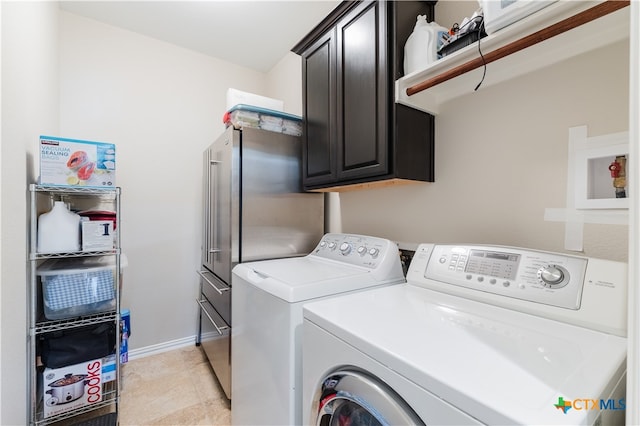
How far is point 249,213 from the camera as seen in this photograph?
1.81 metres

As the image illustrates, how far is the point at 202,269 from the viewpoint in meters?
2.57

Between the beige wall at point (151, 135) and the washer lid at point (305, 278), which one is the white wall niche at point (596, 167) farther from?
the beige wall at point (151, 135)

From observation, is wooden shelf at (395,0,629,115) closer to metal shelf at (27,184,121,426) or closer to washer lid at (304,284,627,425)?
washer lid at (304,284,627,425)

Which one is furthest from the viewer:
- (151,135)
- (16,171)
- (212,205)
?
(151,135)

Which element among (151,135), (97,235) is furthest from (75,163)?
(151,135)

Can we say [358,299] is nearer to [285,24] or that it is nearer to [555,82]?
[555,82]

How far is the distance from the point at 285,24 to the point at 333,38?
0.92 m

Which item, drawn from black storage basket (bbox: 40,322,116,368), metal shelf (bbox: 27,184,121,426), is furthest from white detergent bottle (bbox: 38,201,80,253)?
black storage basket (bbox: 40,322,116,368)

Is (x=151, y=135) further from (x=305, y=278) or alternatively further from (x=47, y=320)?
(x=305, y=278)

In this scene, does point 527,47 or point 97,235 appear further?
point 97,235

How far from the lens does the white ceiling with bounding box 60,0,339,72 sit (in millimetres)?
2064

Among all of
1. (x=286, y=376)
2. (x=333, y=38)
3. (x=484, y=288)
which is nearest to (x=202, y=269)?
(x=286, y=376)

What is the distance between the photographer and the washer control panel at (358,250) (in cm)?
139

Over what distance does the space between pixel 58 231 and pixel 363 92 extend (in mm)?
1711
